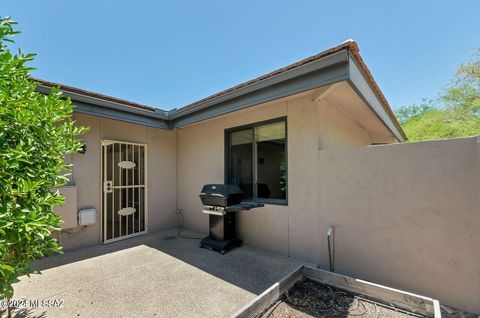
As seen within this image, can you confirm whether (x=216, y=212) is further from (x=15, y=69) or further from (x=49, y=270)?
(x=15, y=69)

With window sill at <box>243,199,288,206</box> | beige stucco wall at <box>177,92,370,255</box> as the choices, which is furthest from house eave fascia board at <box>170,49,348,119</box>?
window sill at <box>243,199,288,206</box>

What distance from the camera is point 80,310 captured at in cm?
263

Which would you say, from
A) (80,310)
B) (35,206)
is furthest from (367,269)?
(35,206)

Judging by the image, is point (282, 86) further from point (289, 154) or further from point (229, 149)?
point (229, 149)

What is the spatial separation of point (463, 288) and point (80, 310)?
15.9 feet

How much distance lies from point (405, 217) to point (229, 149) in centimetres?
382

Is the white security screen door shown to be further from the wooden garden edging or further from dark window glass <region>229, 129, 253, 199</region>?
the wooden garden edging

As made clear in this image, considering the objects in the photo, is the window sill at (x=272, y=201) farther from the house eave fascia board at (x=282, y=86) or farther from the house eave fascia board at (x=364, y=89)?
the house eave fascia board at (x=364, y=89)

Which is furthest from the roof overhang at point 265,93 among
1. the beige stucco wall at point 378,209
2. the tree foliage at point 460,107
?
the tree foliage at point 460,107

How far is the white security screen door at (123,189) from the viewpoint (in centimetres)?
538

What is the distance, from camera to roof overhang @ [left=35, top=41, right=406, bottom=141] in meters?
2.95

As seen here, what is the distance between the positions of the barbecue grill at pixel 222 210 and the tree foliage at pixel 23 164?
8.67 feet

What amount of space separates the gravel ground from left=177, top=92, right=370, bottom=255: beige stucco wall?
1.36 metres

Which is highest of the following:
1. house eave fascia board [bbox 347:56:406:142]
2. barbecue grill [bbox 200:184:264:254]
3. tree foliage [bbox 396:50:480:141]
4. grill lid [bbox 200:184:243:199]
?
tree foliage [bbox 396:50:480:141]
